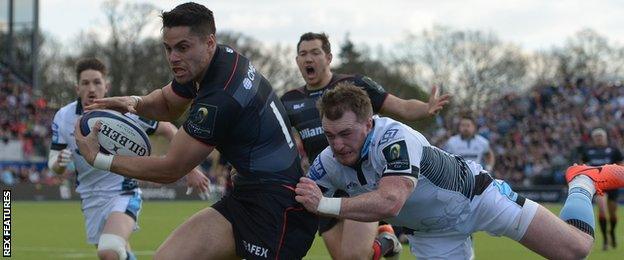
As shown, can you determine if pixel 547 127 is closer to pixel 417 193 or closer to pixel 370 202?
pixel 417 193

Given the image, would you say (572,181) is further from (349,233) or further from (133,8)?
(133,8)

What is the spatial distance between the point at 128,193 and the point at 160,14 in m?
3.61

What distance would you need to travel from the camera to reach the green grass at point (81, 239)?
15719 millimetres

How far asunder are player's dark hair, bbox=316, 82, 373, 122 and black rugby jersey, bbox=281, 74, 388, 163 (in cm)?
286

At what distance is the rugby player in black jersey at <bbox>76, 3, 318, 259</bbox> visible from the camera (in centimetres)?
675

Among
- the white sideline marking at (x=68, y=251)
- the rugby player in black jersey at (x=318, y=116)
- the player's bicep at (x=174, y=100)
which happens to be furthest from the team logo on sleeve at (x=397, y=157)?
the white sideline marking at (x=68, y=251)

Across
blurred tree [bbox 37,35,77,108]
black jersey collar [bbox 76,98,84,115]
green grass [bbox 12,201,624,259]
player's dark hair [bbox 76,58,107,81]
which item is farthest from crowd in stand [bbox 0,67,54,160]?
player's dark hair [bbox 76,58,107,81]

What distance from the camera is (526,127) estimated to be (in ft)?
137

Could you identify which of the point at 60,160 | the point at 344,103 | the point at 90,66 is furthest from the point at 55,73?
the point at 344,103

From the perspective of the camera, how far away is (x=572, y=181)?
8.48 meters

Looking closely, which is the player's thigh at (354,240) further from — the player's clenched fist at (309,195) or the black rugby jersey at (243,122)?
the player's clenched fist at (309,195)

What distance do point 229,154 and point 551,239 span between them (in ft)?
7.67

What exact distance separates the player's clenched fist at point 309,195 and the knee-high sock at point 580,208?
2.29 m

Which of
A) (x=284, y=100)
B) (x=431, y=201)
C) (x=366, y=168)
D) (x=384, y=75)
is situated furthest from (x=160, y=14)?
(x=384, y=75)
